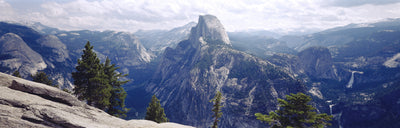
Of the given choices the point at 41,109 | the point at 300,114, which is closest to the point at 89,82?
the point at 41,109

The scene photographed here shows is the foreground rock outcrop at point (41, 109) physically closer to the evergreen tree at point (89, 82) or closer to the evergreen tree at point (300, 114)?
the evergreen tree at point (89, 82)

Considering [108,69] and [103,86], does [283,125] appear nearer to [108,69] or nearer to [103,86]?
[103,86]

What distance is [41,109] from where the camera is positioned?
2002cm

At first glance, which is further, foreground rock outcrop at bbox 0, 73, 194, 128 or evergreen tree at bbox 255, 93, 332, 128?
evergreen tree at bbox 255, 93, 332, 128

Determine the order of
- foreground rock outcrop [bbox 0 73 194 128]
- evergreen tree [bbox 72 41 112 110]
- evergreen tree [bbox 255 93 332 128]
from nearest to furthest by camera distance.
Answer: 1. foreground rock outcrop [bbox 0 73 194 128]
2. evergreen tree [bbox 255 93 332 128]
3. evergreen tree [bbox 72 41 112 110]

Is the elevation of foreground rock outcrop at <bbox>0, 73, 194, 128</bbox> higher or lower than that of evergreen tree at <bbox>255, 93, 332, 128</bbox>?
higher

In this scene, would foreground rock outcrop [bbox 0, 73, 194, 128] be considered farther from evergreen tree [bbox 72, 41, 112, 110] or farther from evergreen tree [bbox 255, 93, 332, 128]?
evergreen tree [bbox 255, 93, 332, 128]

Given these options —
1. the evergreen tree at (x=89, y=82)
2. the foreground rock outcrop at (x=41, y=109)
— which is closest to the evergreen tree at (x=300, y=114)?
the foreground rock outcrop at (x=41, y=109)

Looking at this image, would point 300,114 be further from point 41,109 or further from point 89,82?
point 89,82

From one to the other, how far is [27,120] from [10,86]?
319 inches

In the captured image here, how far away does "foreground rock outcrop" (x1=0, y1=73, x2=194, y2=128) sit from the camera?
18438mm

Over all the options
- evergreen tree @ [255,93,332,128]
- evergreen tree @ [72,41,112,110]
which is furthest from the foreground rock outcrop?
evergreen tree @ [255,93,332,128]

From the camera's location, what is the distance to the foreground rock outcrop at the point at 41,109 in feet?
60.5

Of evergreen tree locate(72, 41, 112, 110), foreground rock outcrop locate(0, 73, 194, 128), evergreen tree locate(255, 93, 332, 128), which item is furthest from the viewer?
evergreen tree locate(72, 41, 112, 110)
